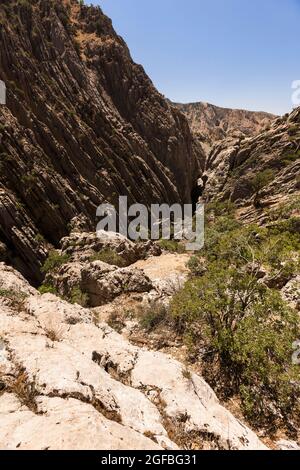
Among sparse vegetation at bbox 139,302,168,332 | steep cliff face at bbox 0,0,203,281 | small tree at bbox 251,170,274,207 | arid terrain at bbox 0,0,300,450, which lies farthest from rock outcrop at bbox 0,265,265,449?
small tree at bbox 251,170,274,207

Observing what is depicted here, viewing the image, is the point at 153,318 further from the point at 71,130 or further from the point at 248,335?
the point at 71,130

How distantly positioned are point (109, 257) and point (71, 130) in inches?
1176

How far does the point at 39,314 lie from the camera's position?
11266mm

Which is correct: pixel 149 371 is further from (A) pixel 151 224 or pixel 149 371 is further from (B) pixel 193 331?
(A) pixel 151 224

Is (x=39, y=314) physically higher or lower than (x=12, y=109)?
lower

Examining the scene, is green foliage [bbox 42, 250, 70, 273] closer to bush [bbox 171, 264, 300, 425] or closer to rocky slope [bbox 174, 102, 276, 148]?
bush [bbox 171, 264, 300, 425]

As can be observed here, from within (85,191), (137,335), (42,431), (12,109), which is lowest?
(137,335)

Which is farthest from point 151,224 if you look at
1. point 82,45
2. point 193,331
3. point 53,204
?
point 193,331

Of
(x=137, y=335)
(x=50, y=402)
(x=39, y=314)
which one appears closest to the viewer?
(x=50, y=402)

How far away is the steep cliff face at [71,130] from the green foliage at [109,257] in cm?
1097

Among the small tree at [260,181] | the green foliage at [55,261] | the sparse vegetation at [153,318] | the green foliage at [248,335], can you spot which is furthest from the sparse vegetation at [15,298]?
the small tree at [260,181]

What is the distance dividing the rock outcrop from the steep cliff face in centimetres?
2770

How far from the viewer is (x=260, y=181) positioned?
5456 cm

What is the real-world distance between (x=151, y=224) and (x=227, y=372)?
49.1m
